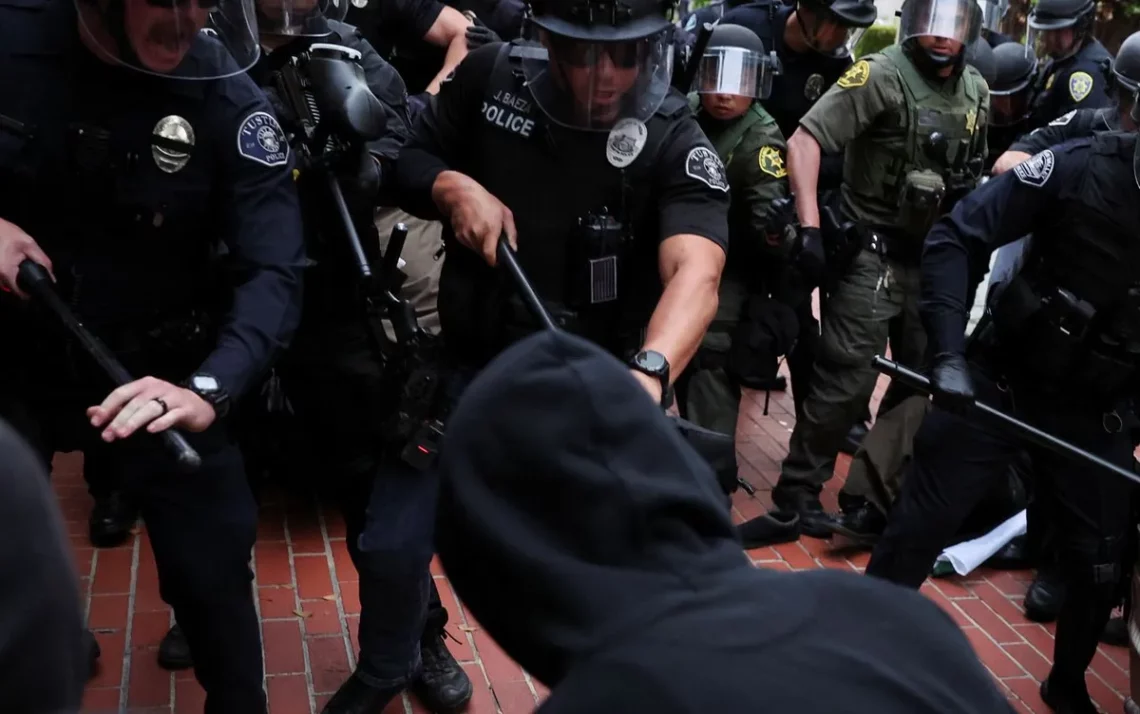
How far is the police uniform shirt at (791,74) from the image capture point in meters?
5.46

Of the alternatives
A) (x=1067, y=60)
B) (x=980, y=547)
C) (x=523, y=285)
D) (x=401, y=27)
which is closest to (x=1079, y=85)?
(x=1067, y=60)

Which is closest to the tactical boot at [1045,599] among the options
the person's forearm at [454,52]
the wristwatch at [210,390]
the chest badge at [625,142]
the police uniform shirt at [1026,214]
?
the police uniform shirt at [1026,214]

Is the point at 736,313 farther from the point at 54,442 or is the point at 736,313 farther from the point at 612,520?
the point at 612,520

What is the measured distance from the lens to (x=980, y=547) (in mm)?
4598

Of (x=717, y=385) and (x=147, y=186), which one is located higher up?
(x=147, y=186)

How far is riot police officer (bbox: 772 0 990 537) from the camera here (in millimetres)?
4750

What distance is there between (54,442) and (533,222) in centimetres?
127

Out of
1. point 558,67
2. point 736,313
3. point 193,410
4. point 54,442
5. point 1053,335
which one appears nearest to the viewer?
point 193,410

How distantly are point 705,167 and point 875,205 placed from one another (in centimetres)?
202

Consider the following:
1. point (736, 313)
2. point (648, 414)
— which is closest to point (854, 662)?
point (648, 414)

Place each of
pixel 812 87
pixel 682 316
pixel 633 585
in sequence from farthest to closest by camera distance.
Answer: pixel 812 87, pixel 682 316, pixel 633 585

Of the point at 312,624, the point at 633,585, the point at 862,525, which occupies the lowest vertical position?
the point at 862,525

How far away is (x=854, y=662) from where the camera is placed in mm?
1121

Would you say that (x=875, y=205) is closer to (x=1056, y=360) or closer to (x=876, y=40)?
(x=1056, y=360)
